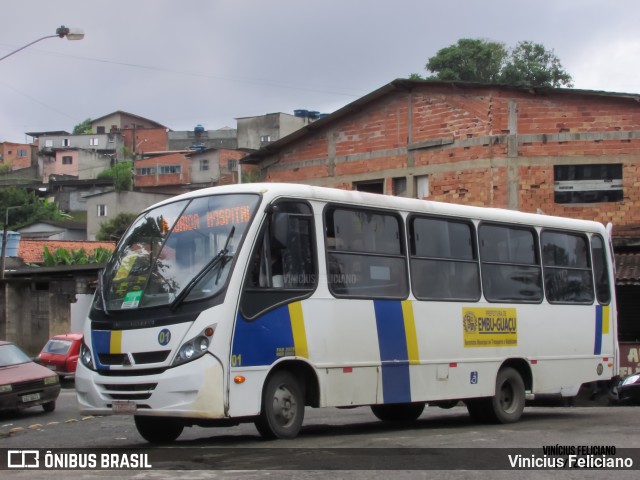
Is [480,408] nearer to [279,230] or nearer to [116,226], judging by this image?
[279,230]

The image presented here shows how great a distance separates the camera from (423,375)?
12.5 metres

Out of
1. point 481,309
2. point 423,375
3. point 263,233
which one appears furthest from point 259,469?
point 481,309

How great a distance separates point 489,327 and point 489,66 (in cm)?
6057

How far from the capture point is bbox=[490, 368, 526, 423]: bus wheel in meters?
13.9

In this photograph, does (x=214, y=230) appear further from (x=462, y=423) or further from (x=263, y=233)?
(x=462, y=423)

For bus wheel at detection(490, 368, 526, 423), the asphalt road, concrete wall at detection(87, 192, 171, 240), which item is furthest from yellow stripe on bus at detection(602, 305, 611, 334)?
concrete wall at detection(87, 192, 171, 240)

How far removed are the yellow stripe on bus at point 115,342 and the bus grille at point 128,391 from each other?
0.38 m

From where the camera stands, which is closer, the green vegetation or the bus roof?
the bus roof

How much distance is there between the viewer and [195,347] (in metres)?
9.76

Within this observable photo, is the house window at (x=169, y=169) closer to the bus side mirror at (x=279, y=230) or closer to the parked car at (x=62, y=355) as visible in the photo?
the parked car at (x=62, y=355)

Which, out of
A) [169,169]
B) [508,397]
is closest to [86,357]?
[508,397]

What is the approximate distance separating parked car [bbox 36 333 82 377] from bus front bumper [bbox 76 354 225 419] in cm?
1667

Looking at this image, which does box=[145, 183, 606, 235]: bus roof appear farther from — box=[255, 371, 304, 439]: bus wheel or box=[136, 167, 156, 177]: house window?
box=[136, 167, 156, 177]: house window

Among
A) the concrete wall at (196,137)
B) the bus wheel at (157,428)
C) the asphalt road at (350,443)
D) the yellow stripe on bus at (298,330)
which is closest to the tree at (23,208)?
the concrete wall at (196,137)
